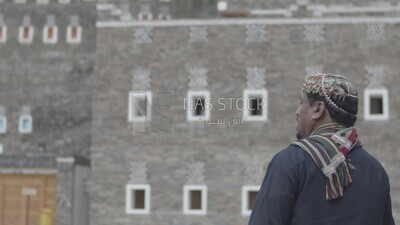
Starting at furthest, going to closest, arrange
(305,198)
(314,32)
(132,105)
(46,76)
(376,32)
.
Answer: (46,76), (132,105), (314,32), (376,32), (305,198)

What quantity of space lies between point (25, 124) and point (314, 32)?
13.9 meters

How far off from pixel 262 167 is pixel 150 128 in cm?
316

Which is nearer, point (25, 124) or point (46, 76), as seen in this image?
point (25, 124)

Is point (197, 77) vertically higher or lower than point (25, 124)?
higher

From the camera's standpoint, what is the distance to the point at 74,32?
31.8 metres

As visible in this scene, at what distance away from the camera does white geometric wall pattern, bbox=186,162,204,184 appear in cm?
2112

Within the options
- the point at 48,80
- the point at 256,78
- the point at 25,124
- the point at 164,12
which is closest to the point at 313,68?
the point at 256,78

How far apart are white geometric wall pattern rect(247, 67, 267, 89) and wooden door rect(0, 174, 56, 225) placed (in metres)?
6.95

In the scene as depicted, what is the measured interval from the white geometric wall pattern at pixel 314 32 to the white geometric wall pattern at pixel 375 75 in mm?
1463

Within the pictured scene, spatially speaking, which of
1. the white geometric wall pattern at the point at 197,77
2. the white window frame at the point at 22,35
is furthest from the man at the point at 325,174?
the white window frame at the point at 22,35

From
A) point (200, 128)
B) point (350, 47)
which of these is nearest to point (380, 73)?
point (350, 47)

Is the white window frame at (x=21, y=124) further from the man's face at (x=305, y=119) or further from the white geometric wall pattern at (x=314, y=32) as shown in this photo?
the man's face at (x=305, y=119)

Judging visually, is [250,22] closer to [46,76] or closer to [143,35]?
[143,35]

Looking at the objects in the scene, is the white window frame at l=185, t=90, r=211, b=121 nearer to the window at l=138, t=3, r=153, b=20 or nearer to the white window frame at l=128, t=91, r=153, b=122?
the white window frame at l=128, t=91, r=153, b=122
